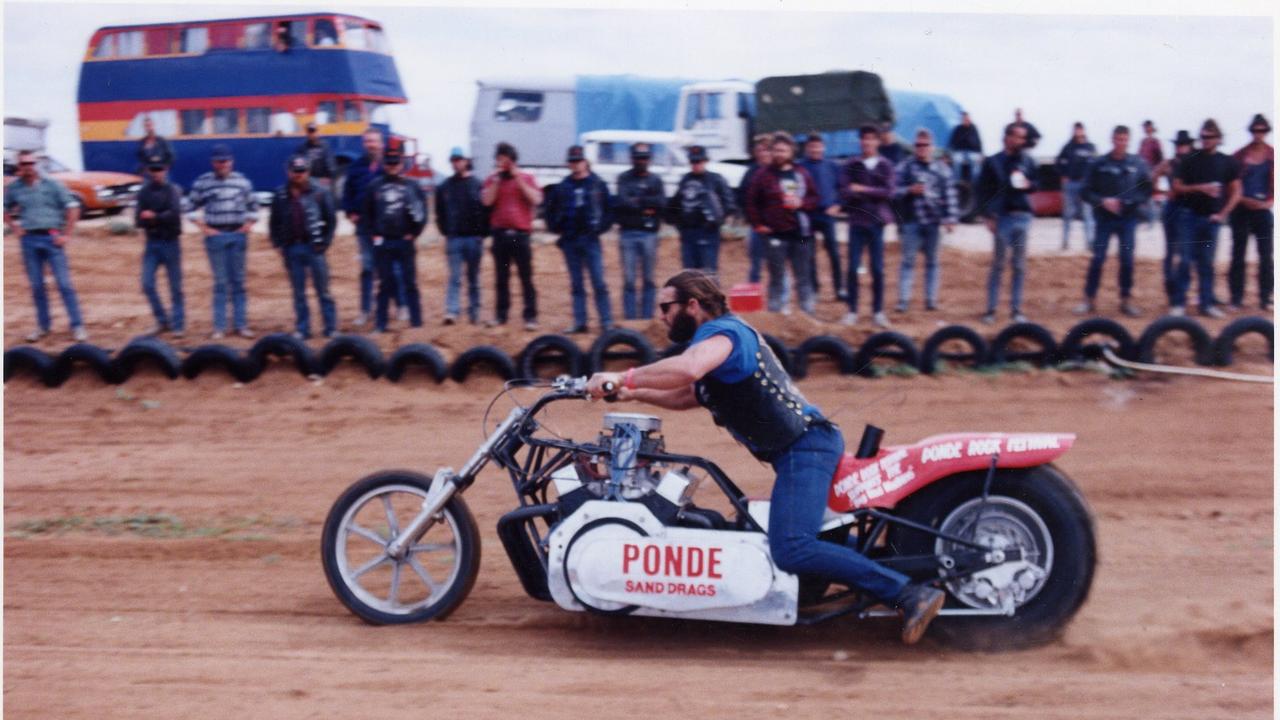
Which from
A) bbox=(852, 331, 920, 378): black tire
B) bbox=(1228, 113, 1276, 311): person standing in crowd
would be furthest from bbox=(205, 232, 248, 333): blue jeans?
bbox=(1228, 113, 1276, 311): person standing in crowd

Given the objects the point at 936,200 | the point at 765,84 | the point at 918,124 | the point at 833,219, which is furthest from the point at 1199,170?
the point at 765,84

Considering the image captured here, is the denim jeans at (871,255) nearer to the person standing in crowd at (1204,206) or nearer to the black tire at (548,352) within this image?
the person standing in crowd at (1204,206)

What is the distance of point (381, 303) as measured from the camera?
40.1 ft

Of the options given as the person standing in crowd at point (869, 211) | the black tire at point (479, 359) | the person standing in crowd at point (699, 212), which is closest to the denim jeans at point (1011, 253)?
the person standing in crowd at point (869, 211)

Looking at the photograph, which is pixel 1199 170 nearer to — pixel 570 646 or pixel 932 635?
pixel 932 635

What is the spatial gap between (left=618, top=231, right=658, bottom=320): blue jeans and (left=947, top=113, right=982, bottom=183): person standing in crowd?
132 inches

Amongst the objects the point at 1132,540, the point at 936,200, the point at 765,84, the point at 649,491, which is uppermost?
the point at 765,84

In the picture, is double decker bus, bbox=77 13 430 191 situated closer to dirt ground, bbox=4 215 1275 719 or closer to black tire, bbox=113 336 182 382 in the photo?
black tire, bbox=113 336 182 382

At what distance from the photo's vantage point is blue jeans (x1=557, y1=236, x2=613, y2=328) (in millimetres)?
11969

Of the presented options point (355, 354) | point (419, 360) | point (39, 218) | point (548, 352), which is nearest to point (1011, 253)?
point (548, 352)

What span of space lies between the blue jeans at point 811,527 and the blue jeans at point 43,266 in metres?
9.26

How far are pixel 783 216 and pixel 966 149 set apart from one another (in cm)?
274

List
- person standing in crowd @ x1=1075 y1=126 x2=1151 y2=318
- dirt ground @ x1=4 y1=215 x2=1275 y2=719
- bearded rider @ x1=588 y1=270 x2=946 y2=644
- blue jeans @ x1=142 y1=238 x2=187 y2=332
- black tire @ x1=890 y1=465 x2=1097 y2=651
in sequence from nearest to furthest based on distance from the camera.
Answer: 1. dirt ground @ x1=4 y1=215 x2=1275 y2=719
2. bearded rider @ x1=588 y1=270 x2=946 y2=644
3. black tire @ x1=890 y1=465 x2=1097 y2=651
4. person standing in crowd @ x1=1075 y1=126 x2=1151 y2=318
5. blue jeans @ x1=142 y1=238 x2=187 y2=332

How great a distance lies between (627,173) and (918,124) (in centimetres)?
496
